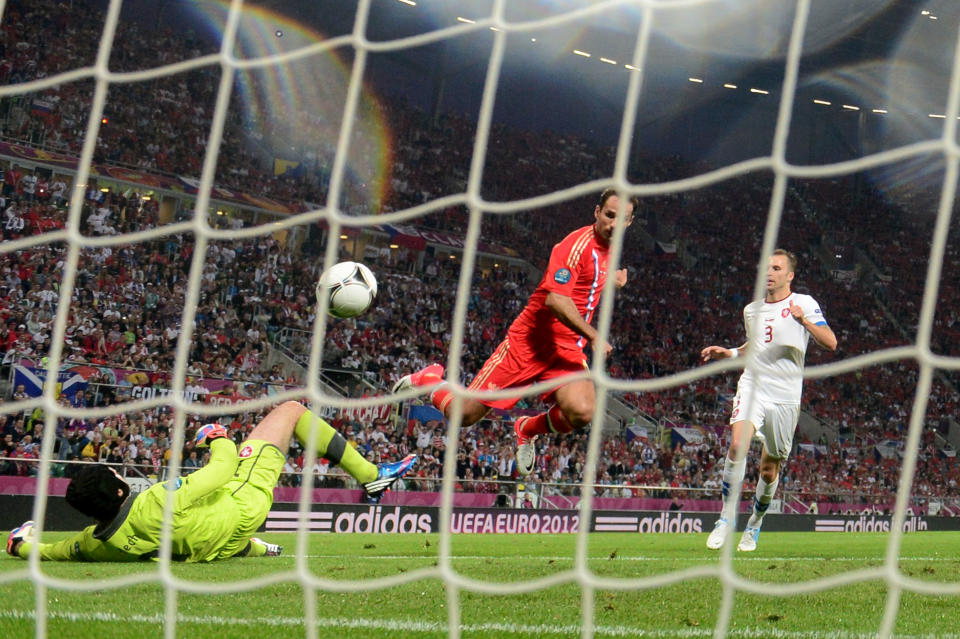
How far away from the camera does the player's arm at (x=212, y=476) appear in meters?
5.34

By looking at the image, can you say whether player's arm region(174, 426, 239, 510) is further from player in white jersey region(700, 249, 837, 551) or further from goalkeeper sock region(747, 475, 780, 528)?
goalkeeper sock region(747, 475, 780, 528)

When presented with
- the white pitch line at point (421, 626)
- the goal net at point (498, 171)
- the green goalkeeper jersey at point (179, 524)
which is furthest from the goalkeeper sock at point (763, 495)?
the goal net at point (498, 171)

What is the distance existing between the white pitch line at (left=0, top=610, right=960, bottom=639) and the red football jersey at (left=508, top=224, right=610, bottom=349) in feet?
8.24

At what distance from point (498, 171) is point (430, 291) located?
610 cm

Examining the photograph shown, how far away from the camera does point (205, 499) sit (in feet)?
19.0

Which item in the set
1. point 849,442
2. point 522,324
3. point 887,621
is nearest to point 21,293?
point 522,324

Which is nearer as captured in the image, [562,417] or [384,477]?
[384,477]

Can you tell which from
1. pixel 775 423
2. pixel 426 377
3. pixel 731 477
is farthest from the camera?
pixel 775 423

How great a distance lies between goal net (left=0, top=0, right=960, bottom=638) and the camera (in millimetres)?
19734

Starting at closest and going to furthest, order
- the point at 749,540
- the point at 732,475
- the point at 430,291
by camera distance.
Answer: the point at 732,475 → the point at 749,540 → the point at 430,291

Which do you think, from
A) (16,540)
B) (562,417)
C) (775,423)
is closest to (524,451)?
(562,417)

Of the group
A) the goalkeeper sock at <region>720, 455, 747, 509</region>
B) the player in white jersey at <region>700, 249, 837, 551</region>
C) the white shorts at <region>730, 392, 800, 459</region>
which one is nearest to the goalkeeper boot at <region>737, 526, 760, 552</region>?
the player in white jersey at <region>700, 249, 837, 551</region>

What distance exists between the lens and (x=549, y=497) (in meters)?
15.9

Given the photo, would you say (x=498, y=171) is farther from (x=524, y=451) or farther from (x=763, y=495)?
(x=524, y=451)
